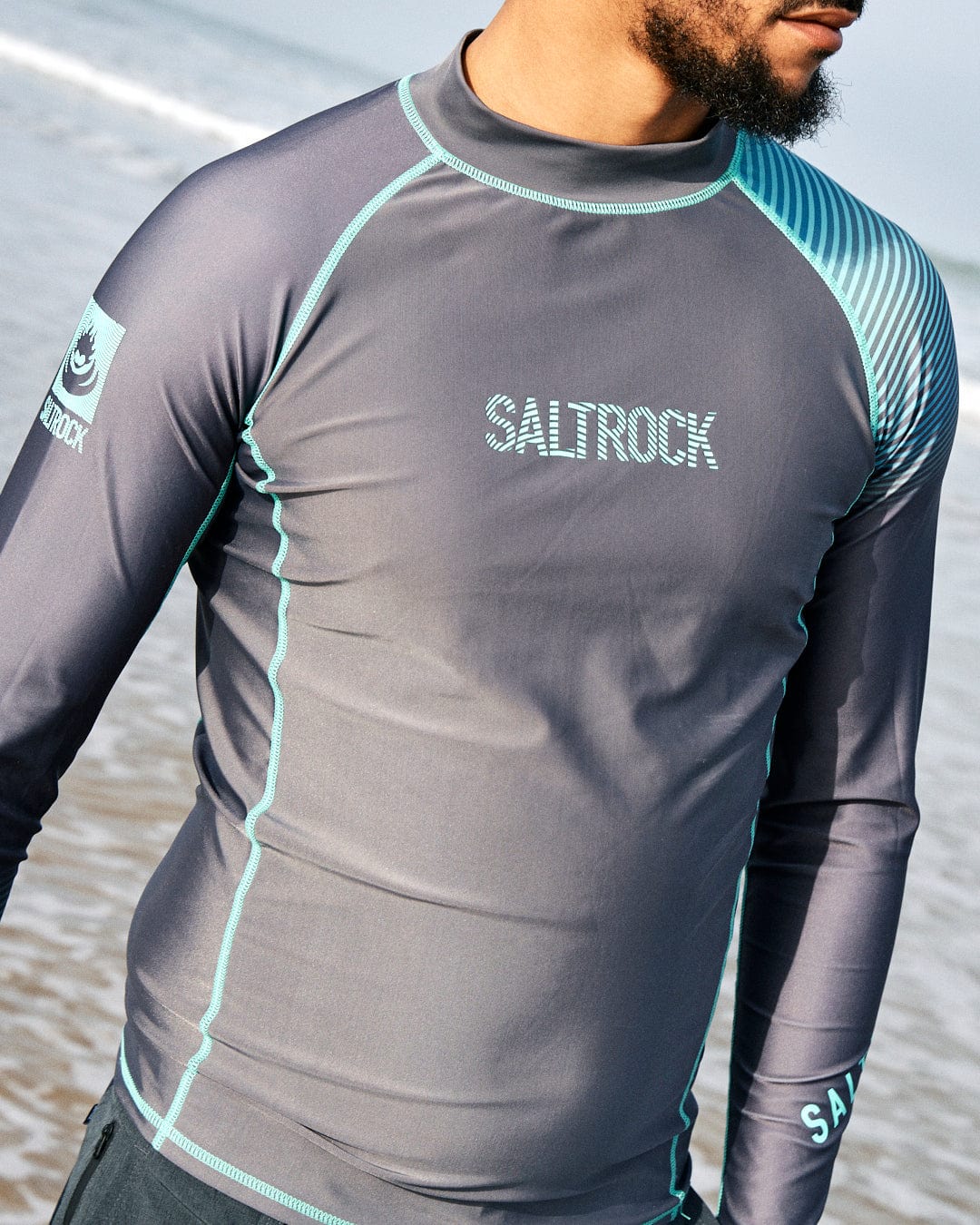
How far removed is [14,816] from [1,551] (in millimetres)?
221

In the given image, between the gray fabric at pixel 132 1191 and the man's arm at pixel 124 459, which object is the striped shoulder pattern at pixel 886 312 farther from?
the gray fabric at pixel 132 1191

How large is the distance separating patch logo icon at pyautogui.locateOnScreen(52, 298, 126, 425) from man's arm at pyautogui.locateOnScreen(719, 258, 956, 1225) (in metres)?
0.65

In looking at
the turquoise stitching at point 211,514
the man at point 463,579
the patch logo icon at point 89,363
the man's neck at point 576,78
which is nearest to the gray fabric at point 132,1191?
the man at point 463,579

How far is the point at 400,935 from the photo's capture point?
120cm

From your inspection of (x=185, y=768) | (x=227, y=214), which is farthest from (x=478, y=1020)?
(x=185, y=768)

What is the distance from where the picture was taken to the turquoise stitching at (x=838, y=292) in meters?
1.33

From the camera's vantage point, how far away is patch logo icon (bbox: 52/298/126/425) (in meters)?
1.18

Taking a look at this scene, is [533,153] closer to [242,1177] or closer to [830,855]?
[830,855]

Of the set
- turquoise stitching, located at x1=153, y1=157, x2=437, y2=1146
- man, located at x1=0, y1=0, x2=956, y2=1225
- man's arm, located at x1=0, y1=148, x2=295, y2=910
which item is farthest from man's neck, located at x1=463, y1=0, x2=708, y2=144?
man's arm, located at x1=0, y1=148, x2=295, y2=910

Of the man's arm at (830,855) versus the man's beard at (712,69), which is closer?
the man's beard at (712,69)

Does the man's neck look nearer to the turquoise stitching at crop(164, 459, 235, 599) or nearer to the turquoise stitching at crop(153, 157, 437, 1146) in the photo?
the turquoise stitching at crop(153, 157, 437, 1146)

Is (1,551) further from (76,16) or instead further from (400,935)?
(76,16)

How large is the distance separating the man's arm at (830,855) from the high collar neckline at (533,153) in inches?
11.1

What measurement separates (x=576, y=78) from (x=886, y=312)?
336mm
